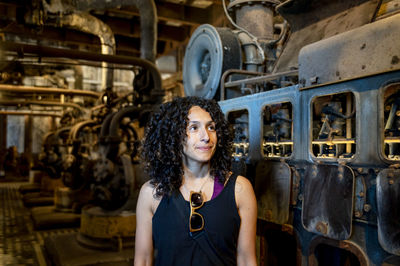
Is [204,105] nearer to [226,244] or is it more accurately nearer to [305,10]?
[226,244]

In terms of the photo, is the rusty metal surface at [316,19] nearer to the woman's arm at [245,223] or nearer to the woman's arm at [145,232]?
the woman's arm at [245,223]

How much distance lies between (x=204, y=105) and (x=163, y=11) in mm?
6916

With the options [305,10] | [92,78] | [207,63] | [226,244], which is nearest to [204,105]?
[226,244]

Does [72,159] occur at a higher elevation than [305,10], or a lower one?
lower

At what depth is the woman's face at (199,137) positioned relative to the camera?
1744 mm

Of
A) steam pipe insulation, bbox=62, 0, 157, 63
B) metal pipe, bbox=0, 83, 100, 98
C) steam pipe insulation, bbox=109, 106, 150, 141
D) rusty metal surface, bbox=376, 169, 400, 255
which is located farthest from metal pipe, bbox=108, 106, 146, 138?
metal pipe, bbox=0, 83, 100, 98

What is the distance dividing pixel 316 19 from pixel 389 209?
1.94 metres

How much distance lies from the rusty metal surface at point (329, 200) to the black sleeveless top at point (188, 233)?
0.81m

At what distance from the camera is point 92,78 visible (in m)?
14.4

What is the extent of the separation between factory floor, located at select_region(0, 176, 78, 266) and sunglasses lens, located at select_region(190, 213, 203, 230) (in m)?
4.05

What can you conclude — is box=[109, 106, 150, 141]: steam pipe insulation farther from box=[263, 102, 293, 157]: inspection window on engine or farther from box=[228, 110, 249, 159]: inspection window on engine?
box=[263, 102, 293, 157]: inspection window on engine

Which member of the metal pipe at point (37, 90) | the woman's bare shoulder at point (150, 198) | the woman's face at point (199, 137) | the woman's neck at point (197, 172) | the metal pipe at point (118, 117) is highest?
the metal pipe at point (37, 90)

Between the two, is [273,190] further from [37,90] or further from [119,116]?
[37,90]

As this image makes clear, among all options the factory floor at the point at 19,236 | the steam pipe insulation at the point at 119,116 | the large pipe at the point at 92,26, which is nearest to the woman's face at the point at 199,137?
the steam pipe insulation at the point at 119,116
